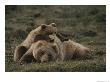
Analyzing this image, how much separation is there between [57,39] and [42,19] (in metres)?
0.41

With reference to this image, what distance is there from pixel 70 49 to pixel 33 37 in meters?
0.62

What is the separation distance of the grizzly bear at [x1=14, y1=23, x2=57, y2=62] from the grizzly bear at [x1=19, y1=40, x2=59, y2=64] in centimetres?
6

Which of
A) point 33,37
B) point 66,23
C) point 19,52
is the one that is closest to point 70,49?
point 66,23

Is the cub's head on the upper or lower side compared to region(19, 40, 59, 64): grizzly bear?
upper

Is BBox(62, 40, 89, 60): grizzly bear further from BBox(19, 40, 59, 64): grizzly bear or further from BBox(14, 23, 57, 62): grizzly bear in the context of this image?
BBox(14, 23, 57, 62): grizzly bear

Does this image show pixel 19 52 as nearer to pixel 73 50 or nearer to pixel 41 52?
pixel 41 52

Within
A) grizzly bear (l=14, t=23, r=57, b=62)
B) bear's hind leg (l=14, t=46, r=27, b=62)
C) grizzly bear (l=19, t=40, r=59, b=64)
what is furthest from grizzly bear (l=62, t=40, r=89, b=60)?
bear's hind leg (l=14, t=46, r=27, b=62)

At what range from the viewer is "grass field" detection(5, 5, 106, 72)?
19.8ft

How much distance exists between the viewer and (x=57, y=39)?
602 cm

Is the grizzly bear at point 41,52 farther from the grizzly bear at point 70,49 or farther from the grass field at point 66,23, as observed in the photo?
the grass field at point 66,23
